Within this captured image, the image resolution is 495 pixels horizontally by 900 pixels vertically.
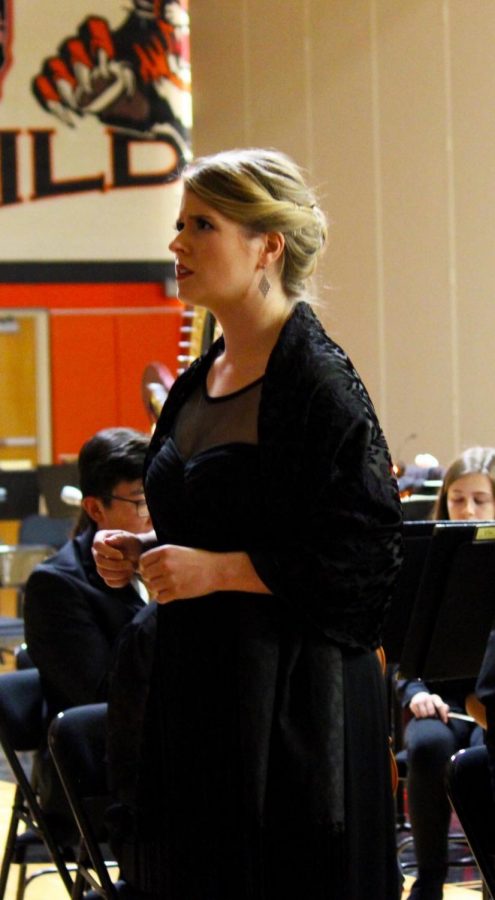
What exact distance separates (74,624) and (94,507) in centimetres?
25

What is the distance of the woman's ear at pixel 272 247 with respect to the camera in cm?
169

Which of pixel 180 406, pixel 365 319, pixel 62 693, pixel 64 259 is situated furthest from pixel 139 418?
pixel 180 406

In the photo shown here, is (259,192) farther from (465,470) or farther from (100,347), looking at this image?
(100,347)

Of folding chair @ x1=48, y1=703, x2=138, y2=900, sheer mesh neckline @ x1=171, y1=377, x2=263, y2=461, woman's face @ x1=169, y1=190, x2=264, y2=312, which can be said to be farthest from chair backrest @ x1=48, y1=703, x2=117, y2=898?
woman's face @ x1=169, y1=190, x2=264, y2=312

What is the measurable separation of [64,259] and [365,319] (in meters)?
5.60

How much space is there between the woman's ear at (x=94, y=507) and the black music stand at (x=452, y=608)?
2.54ft

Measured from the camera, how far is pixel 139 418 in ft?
40.1

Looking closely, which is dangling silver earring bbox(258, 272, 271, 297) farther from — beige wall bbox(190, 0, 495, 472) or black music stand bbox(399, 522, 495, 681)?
beige wall bbox(190, 0, 495, 472)

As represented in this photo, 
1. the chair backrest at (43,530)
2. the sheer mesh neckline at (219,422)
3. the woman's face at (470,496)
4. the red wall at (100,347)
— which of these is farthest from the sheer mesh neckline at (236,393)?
the red wall at (100,347)

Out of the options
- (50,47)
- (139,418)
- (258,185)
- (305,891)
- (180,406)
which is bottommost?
(139,418)

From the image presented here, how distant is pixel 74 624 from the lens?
298 cm

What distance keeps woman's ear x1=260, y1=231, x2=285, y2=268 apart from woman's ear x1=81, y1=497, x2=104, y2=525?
139 centimetres

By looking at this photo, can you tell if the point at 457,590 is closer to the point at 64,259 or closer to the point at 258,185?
the point at 258,185

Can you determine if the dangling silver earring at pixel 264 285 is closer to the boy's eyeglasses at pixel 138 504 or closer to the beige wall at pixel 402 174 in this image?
the boy's eyeglasses at pixel 138 504
